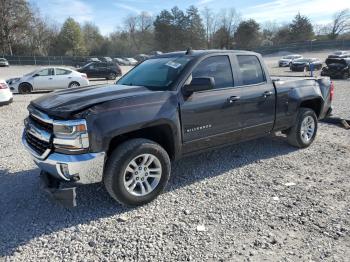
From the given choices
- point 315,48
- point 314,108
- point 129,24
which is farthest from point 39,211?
point 129,24

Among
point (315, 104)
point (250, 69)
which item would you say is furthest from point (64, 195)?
point (315, 104)

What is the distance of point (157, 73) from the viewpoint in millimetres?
→ 4773

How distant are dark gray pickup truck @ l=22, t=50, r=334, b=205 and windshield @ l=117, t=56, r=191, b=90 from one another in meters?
0.02

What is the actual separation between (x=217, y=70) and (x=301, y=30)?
288ft

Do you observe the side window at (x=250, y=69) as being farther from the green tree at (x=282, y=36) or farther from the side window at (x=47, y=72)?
the green tree at (x=282, y=36)

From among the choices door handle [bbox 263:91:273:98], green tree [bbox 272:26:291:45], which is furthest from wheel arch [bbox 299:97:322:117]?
green tree [bbox 272:26:291:45]

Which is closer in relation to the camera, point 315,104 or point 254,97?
point 254,97

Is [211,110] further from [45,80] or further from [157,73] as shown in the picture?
[45,80]

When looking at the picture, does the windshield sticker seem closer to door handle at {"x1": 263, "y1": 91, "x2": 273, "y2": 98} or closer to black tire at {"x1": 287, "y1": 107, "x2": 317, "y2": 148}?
door handle at {"x1": 263, "y1": 91, "x2": 273, "y2": 98}

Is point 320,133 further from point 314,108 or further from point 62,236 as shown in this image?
point 62,236

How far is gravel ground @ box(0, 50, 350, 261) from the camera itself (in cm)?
317

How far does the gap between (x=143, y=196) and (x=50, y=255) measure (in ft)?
4.08

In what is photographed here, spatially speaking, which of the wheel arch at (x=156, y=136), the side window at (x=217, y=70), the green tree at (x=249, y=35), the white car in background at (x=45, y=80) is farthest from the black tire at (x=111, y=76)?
the green tree at (x=249, y=35)

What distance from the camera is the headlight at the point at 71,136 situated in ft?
11.4
